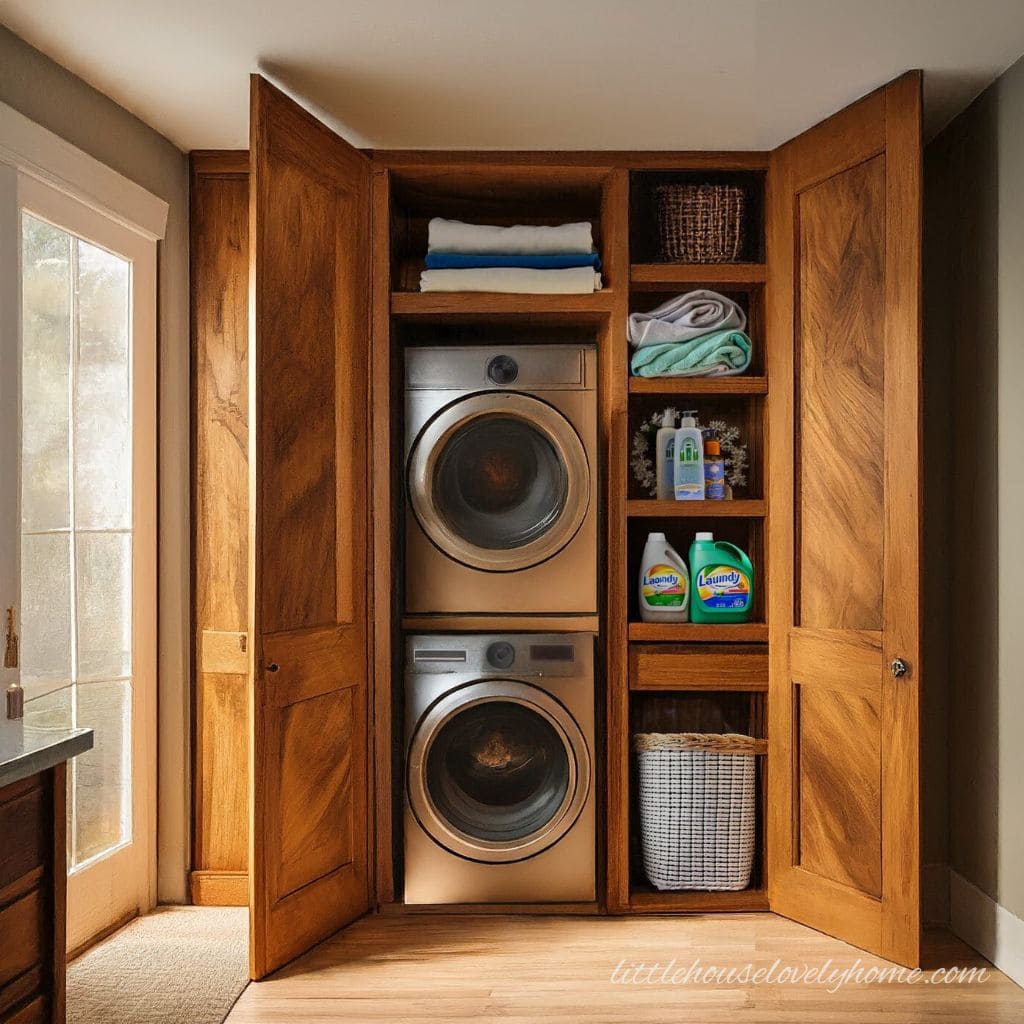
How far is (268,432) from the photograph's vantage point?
266cm

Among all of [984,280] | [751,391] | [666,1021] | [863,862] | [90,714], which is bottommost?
[666,1021]

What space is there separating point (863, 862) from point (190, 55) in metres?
2.67

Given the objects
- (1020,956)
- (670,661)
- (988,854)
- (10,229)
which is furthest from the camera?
(670,661)

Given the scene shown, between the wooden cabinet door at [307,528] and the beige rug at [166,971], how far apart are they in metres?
0.14

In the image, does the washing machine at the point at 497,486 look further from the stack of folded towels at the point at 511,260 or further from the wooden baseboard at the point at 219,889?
the wooden baseboard at the point at 219,889

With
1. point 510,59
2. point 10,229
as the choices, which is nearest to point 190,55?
point 10,229

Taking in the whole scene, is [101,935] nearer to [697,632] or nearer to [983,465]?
[697,632]

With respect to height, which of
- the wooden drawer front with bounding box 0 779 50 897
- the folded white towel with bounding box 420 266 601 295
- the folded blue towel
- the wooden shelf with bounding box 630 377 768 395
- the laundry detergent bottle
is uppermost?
the folded blue towel

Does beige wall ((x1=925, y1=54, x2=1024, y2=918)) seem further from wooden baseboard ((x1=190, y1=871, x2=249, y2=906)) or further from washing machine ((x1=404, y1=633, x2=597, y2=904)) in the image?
wooden baseboard ((x1=190, y1=871, x2=249, y2=906))

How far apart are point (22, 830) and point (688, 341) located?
2222 millimetres

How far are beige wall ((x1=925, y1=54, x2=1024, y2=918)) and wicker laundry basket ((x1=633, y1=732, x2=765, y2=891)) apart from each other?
23.3 inches

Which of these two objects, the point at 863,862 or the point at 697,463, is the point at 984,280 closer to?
the point at 697,463

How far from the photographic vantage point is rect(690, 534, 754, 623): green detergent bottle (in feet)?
10.3

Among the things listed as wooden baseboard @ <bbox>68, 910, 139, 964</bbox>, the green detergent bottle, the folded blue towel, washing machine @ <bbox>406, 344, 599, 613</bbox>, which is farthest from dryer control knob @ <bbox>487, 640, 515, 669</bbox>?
wooden baseboard @ <bbox>68, 910, 139, 964</bbox>
